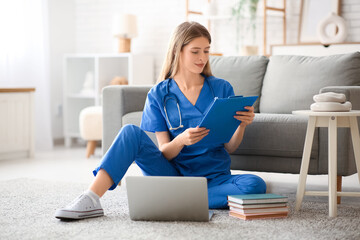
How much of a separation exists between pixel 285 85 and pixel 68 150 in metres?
2.55

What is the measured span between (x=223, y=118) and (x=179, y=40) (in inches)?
18.1

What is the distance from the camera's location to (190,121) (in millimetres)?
2523

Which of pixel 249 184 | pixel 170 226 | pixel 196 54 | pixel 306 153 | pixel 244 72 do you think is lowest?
pixel 170 226

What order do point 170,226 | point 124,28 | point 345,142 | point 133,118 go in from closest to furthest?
point 170,226
point 345,142
point 133,118
point 124,28

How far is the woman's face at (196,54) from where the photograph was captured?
2.48 m

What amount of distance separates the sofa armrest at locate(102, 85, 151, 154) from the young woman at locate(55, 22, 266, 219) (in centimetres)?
74

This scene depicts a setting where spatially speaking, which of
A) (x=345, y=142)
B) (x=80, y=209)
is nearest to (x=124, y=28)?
(x=345, y=142)

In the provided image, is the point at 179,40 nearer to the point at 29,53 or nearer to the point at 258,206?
the point at 258,206

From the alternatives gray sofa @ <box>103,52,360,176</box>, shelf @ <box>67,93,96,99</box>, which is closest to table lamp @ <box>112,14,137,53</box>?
shelf @ <box>67,93,96,99</box>

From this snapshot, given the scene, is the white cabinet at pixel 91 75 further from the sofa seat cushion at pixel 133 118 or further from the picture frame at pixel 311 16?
the sofa seat cushion at pixel 133 118

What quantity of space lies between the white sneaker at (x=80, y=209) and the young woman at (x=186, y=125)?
0.09 feet

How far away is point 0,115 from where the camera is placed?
14.8ft

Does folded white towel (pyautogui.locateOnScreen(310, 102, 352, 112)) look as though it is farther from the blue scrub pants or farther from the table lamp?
the table lamp

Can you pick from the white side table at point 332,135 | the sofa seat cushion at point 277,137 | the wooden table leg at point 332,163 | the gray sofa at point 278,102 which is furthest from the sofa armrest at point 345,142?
the wooden table leg at point 332,163
